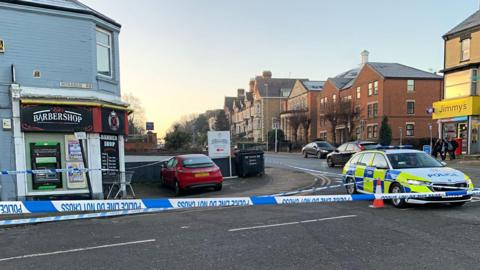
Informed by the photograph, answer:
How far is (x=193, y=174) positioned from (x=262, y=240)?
293 inches

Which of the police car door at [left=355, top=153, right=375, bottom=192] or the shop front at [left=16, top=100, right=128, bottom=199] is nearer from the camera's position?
the police car door at [left=355, top=153, right=375, bottom=192]

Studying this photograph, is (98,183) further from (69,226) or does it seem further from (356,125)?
(356,125)

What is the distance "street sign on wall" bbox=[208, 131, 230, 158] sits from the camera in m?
18.0

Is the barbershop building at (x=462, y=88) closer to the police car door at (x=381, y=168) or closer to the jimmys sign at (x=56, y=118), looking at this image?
the police car door at (x=381, y=168)

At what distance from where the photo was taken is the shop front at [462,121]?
27.0 m

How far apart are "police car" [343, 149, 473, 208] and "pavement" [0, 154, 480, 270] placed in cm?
48

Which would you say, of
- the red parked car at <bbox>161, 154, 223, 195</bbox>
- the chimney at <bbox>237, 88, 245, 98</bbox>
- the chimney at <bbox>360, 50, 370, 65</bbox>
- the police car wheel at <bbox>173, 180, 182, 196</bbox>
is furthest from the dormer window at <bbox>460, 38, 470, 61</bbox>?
the chimney at <bbox>237, 88, 245, 98</bbox>

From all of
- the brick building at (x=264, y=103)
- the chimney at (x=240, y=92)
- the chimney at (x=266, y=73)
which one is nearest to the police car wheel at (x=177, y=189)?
the brick building at (x=264, y=103)

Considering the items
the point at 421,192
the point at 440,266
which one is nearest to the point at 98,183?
the point at 421,192

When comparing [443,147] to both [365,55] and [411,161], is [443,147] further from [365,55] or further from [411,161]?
[365,55]

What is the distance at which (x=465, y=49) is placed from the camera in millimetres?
28609

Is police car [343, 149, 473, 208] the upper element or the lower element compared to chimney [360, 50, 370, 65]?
lower

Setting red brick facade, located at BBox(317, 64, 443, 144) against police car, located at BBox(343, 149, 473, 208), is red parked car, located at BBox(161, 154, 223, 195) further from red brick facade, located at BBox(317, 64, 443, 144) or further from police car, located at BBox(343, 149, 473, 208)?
red brick facade, located at BBox(317, 64, 443, 144)

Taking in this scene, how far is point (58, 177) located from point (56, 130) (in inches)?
61.9
